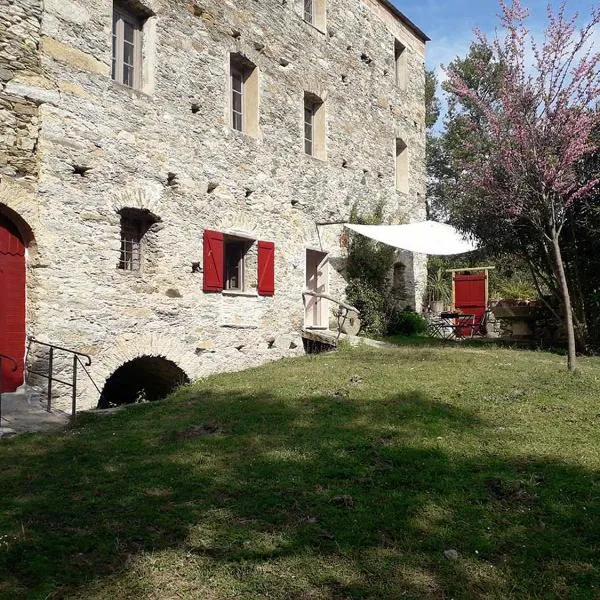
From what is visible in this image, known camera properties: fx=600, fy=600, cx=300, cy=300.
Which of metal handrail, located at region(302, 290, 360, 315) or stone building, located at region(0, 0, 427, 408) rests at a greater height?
stone building, located at region(0, 0, 427, 408)

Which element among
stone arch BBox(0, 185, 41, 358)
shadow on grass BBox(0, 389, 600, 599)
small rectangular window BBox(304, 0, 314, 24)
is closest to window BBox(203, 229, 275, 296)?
stone arch BBox(0, 185, 41, 358)

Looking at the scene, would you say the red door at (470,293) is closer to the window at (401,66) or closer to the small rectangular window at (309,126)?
the window at (401,66)

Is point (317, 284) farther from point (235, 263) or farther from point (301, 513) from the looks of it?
point (301, 513)

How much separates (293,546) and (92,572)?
103 centimetres

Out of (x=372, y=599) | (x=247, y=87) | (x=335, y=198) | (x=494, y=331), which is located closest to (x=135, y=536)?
(x=372, y=599)

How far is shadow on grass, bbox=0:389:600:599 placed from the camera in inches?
114

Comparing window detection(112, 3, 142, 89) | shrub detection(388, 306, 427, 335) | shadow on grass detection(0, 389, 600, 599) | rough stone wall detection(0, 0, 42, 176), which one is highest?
window detection(112, 3, 142, 89)

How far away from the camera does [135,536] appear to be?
3385 mm

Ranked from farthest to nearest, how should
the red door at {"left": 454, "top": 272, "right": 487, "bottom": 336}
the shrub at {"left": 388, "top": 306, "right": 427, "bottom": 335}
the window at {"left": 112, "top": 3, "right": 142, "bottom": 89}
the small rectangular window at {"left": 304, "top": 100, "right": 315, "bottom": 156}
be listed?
the red door at {"left": 454, "top": 272, "right": 487, "bottom": 336} < the shrub at {"left": 388, "top": 306, "right": 427, "bottom": 335} < the small rectangular window at {"left": 304, "top": 100, "right": 315, "bottom": 156} < the window at {"left": 112, "top": 3, "right": 142, "bottom": 89}

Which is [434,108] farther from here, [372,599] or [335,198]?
[372,599]

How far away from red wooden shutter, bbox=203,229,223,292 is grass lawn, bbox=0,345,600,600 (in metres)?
2.76

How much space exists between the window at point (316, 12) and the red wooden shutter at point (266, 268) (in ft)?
16.3

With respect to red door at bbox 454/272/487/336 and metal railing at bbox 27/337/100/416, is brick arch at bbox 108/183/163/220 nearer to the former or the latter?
metal railing at bbox 27/337/100/416

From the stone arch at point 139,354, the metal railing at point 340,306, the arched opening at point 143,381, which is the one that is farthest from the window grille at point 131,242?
the metal railing at point 340,306
